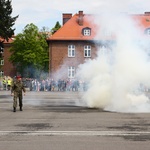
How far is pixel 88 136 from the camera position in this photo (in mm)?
11992

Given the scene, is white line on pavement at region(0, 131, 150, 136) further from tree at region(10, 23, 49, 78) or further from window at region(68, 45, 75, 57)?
tree at region(10, 23, 49, 78)

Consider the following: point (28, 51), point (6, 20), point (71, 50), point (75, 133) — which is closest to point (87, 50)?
point (71, 50)

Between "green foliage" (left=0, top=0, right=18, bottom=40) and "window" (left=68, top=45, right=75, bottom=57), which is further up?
"green foliage" (left=0, top=0, right=18, bottom=40)

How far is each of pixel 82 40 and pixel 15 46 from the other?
2924 cm

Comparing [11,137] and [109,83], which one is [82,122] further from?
[109,83]

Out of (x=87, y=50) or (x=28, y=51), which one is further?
(x=28, y=51)

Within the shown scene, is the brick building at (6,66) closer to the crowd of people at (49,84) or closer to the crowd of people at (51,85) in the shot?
the crowd of people at (49,84)

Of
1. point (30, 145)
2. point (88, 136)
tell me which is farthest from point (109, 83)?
point (30, 145)

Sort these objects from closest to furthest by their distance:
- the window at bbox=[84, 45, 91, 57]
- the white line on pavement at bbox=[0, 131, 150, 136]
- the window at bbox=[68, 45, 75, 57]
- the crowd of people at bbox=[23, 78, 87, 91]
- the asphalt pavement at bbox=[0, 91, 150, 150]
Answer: the asphalt pavement at bbox=[0, 91, 150, 150], the white line on pavement at bbox=[0, 131, 150, 136], the crowd of people at bbox=[23, 78, 87, 91], the window at bbox=[84, 45, 91, 57], the window at bbox=[68, 45, 75, 57]

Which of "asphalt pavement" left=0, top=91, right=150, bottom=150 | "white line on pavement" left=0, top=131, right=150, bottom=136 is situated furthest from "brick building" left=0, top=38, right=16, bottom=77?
"white line on pavement" left=0, top=131, right=150, bottom=136

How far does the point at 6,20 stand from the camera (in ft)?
204

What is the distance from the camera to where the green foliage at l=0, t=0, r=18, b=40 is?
200ft

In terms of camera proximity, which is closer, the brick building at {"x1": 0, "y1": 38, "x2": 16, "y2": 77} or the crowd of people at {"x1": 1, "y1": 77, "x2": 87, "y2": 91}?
the crowd of people at {"x1": 1, "y1": 77, "x2": 87, "y2": 91}

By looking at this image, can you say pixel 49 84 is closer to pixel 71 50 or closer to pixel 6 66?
pixel 71 50
